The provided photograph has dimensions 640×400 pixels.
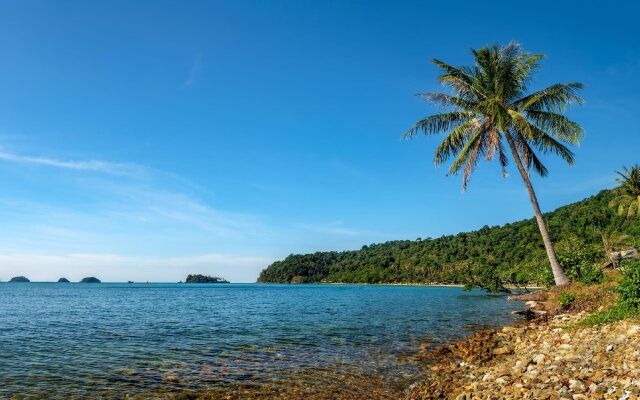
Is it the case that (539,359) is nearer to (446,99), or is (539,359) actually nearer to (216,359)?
(216,359)

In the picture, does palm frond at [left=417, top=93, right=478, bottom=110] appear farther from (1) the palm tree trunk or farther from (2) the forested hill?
(2) the forested hill

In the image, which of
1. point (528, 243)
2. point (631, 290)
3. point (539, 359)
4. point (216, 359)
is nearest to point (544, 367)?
point (539, 359)

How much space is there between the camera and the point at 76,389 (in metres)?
13.5

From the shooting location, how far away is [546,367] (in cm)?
1109

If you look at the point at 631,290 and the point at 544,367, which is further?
the point at 631,290

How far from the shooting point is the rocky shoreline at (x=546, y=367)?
8859 millimetres

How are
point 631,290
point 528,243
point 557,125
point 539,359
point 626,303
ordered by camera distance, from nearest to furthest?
1. point 539,359
2. point 631,290
3. point 626,303
4. point 557,125
5. point 528,243

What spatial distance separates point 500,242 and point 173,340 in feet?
515

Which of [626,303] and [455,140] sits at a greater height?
[455,140]

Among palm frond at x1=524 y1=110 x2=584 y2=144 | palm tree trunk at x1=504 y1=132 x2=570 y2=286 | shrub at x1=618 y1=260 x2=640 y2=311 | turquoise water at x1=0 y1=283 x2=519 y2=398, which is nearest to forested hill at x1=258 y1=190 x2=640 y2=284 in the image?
palm tree trunk at x1=504 y1=132 x2=570 y2=286

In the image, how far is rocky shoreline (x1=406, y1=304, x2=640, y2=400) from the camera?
8.86 m

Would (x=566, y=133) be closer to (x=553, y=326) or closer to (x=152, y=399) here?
(x=553, y=326)

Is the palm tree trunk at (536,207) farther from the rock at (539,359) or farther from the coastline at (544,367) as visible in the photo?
the rock at (539,359)

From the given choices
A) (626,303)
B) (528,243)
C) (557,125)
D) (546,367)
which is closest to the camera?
(546,367)
